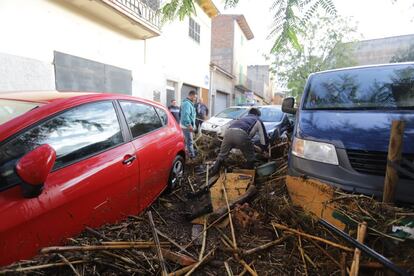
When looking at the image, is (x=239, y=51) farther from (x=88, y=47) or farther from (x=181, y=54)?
(x=88, y=47)

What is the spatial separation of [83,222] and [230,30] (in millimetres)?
23955

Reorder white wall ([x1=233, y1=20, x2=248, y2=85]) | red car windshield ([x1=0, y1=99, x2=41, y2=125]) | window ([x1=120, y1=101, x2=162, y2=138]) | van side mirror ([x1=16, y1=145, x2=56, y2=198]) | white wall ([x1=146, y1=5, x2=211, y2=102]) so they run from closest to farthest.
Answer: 1. van side mirror ([x1=16, y1=145, x2=56, y2=198])
2. red car windshield ([x1=0, y1=99, x2=41, y2=125])
3. window ([x1=120, y1=101, x2=162, y2=138])
4. white wall ([x1=146, y1=5, x2=211, y2=102])
5. white wall ([x1=233, y1=20, x2=248, y2=85])

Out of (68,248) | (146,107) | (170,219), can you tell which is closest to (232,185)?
(170,219)

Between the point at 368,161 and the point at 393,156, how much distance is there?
1.19 feet

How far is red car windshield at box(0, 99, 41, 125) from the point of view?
7.34 ft

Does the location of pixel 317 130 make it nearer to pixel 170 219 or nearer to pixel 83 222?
pixel 170 219

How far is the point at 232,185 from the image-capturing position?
3.83m

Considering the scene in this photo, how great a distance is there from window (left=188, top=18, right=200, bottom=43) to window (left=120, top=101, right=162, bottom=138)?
11244 mm

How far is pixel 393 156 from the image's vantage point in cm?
237

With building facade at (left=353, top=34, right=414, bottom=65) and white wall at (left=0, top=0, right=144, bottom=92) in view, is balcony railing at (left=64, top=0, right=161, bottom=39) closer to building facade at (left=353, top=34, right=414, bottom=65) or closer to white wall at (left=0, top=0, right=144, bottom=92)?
white wall at (left=0, top=0, right=144, bottom=92)

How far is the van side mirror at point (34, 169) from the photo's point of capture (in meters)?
1.75

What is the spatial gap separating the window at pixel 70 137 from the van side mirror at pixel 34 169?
118 millimetres

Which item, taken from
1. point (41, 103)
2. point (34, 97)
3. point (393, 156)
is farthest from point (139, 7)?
point (393, 156)

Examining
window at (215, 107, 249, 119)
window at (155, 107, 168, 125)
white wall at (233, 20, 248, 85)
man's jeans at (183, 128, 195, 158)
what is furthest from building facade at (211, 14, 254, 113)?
window at (155, 107, 168, 125)
